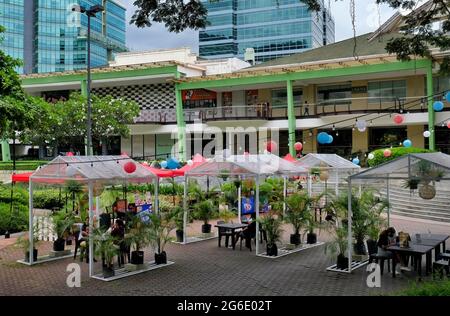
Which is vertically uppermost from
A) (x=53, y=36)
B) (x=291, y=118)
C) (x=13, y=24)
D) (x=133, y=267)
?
(x=13, y=24)

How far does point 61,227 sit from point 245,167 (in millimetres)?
5554

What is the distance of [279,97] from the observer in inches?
1474

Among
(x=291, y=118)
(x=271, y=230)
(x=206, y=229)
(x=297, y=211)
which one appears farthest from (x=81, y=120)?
(x=271, y=230)

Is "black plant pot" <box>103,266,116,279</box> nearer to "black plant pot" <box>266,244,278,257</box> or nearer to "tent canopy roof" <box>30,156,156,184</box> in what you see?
"tent canopy roof" <box>30,156,156,184</box>

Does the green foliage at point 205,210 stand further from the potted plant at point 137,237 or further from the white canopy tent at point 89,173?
the potted plant at point 137,237

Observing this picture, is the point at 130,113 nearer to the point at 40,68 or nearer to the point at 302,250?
the point at 302,250

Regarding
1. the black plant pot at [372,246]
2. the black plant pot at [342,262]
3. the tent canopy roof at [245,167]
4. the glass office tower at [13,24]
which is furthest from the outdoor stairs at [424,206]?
the glass office tower at [13,24]

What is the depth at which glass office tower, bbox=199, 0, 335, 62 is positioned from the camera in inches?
2670

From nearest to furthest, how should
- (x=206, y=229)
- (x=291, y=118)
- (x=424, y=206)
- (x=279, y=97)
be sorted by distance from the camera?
1. (x=206, y=229)
2. (x=424, y=206)
3. (x=291, y=118)
4. (x=279, y=97)

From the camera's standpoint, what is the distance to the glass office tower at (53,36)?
92.6 m

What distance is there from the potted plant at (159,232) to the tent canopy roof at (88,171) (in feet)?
4.40

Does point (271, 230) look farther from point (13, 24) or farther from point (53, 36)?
point (53, 36)

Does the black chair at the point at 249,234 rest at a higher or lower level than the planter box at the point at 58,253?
higher

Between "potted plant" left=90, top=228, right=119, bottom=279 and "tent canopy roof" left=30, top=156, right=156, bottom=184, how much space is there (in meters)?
1.36
